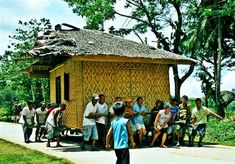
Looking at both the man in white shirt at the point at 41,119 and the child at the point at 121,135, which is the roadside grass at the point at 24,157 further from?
the child at the point at 121,135

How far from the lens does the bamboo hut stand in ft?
48.4

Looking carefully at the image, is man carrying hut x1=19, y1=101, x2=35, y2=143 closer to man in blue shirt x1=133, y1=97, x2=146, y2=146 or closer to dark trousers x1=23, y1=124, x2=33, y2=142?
dark trousers x1=23, y1=124, x2=33, y2=142

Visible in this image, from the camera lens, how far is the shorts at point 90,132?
13859mm

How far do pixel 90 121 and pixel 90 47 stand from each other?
2.79 meters

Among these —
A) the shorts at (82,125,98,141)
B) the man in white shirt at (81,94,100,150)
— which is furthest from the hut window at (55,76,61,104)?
the shorts at (82,125,98,141)

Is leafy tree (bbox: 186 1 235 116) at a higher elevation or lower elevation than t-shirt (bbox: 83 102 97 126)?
higher

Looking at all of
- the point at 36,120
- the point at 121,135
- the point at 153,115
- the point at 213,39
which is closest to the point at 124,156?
the point at 121,135

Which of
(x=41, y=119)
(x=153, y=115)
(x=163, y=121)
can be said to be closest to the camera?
(x=163, y=121)

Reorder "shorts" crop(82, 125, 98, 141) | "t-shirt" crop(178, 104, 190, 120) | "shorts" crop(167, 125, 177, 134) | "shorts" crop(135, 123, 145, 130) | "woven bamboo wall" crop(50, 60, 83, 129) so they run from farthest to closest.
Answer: "woven bamboo wall" crop(50, 60, 83, 129), "t-shirt" crop(178, 104, 190, 120), "shorts" crop(167, 125, 177, 134), "shorts" crop(135, 123, 145, 130), "shorts" crop(82, 125, 98, 141)

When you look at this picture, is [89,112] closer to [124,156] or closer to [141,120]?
[141,120]

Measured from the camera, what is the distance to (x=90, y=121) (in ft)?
46.1

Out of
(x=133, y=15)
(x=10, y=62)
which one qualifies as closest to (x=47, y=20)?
(x=10, y=62)

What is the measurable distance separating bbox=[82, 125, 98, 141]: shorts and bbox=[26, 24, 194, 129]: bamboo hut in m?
1.27

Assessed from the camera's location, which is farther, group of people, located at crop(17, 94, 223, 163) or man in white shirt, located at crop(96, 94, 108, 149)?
man in white shirt, located at crop(96, 94, 108, 149)
